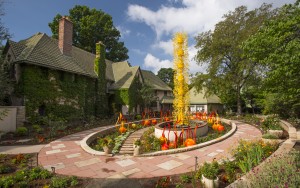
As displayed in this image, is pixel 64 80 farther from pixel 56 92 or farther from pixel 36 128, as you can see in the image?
pixel 36 128

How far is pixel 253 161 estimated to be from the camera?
6980mm

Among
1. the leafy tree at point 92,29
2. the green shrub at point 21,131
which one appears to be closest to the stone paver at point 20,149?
the green shrub at point 21,131

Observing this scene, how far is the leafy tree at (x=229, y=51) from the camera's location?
2727cm

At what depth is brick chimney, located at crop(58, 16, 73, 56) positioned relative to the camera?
76.5ft

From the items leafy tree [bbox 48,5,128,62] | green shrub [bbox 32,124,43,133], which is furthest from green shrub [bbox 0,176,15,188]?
leafy tree [bbox 48,5,128,62]

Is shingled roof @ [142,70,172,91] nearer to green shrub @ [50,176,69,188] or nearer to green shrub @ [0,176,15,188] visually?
green shrub @ [50,176,69,188]

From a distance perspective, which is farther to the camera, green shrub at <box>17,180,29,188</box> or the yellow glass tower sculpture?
the yellow glass tower sculpture

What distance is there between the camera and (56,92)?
789 inches

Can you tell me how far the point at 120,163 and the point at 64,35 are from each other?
20509mm

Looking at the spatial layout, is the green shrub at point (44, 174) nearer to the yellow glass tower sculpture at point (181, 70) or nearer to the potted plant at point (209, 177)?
the potted plant at point (209, 177)

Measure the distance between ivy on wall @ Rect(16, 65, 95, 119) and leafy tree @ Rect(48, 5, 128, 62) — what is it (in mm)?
25272

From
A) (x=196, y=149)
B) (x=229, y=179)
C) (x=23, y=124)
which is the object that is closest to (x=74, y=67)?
(x=23, y=124)

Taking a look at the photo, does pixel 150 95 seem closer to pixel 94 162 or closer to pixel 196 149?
pixel 196 149

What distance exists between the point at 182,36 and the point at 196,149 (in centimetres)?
949
